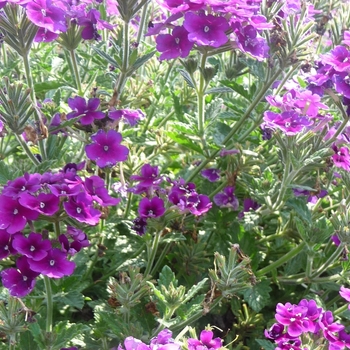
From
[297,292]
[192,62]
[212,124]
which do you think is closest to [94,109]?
[192,62]

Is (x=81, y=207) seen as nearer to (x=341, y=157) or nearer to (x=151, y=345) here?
(x=151, y=345)

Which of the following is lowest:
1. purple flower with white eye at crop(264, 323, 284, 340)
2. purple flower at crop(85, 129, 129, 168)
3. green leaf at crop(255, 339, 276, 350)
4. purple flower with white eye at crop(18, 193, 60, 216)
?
green leaf at crop(255, 339, 276, 350)

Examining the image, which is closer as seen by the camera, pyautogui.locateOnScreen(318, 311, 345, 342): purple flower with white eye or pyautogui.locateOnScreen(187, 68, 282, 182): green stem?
pyautogui.locateOnScreen(318, 311, 345, 342): purple flower with white eye

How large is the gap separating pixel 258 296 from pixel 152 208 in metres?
0.75

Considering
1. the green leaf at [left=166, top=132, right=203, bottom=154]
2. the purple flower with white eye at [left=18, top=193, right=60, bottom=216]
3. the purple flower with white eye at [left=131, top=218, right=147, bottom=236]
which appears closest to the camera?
the purple flower with white eye at [left=18, top=193, right=60, bottom=216]

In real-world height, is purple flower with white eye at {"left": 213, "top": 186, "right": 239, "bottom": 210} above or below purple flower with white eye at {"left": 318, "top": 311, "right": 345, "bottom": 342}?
below

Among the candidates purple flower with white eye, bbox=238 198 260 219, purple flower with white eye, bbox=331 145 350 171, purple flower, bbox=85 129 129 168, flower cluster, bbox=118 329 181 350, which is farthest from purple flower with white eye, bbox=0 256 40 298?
purple flower with white eye, bbox=331 145 350 171

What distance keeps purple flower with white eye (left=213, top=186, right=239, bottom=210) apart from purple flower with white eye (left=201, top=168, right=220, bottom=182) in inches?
3.7

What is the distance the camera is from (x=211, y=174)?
3.14 meters

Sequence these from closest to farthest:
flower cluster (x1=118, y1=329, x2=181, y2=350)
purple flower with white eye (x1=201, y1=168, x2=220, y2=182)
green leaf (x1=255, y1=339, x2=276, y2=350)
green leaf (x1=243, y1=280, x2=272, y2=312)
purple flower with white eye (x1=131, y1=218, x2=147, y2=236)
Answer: flower cluster (x1=118, y1=329, x2=181, y2=350) → green leaf (x1=255, y1=339, x2=276, y2=350) → purple flower with white eye (x1=131, y1=218, x2=147, y2=236) → green leaf (x1=243, y1=280, x2=272, y2=312) → purple flower with white eye (x1=201, y1=168, x2=220, y2=182)

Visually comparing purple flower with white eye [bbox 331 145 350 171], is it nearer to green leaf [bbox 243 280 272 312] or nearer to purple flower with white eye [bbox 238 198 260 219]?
purple flower with white eye [bbox 238 198 260 219]

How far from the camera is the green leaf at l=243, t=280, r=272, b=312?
272cm

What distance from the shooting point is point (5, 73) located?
3.25m

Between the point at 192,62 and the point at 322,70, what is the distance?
0.63 meters
